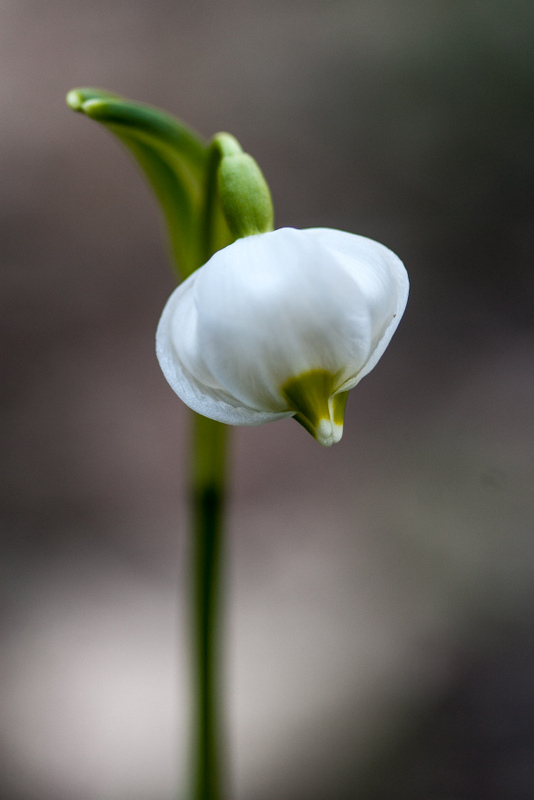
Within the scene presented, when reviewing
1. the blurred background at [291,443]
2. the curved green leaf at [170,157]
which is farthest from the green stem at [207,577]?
the blurred background at [291,443]

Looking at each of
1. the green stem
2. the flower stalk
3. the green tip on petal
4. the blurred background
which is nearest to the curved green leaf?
the flower stalk

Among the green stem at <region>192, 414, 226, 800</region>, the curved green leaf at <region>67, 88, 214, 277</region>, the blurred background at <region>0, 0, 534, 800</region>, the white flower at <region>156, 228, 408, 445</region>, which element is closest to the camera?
the white flower at <region>156, 228, 408, 445</region>

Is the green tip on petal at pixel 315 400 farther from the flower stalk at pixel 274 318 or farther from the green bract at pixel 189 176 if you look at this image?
the green bract at pixel 189 176

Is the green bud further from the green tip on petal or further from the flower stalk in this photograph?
the green tip on petal

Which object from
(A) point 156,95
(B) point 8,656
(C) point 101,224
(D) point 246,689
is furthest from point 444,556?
(A) point 156,95

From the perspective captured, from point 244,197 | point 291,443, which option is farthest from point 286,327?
point 291,443
